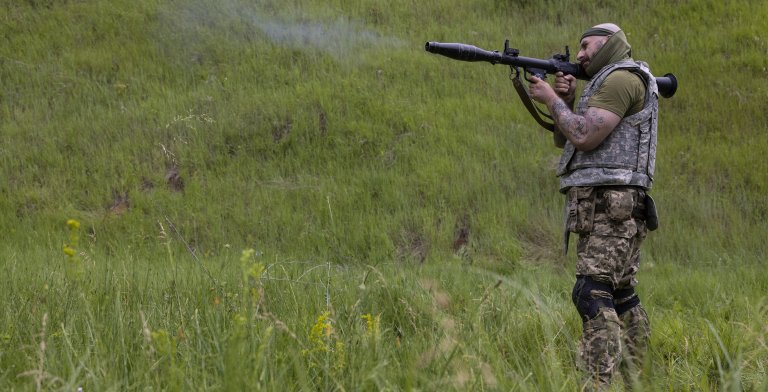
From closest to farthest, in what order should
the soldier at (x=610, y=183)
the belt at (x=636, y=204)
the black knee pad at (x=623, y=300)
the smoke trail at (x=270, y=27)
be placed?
the soldier at (x=610, y=183), the belt at (x=636, y=204), the black knee pad at (x=623, y=300), the smoke trail at (x=270, y=27)

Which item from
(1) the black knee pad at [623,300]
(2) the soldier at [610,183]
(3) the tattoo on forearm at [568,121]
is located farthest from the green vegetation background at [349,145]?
(3) the tattoo on forearm at [568,121]

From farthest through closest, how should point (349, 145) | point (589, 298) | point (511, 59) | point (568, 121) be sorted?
1. point (349, 145)
2. point (511, 59)
3. point (568, 121)
4. point (589, 298)

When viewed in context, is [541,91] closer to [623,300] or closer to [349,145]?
[623,300]

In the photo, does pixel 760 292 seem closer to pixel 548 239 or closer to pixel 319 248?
pixel 548 239

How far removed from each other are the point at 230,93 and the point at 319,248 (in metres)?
3.88

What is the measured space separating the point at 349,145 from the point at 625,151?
6.60 metres

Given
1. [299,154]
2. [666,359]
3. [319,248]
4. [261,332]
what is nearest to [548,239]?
[319,248]

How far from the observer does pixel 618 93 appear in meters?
4.05

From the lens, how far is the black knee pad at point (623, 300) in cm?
429

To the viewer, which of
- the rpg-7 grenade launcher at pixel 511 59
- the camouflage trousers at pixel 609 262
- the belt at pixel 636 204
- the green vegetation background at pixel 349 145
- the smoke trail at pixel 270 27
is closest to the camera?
the camouflage trousers at pixel 609 262

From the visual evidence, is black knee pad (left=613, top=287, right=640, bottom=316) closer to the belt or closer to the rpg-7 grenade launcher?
the belt

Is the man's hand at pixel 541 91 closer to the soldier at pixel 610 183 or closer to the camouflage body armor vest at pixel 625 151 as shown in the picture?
the soldier at pixel 610 183

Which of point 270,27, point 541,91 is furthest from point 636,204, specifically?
point 270,27

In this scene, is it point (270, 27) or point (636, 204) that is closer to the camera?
point (636, 204)
